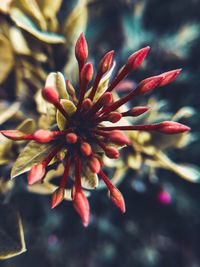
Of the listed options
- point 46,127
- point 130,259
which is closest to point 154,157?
point 46,127

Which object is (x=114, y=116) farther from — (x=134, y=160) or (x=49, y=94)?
(x=134, y=160)

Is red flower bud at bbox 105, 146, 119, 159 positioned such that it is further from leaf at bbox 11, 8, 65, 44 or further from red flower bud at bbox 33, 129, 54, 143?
leaf at bbox 11, 8, 65, 44

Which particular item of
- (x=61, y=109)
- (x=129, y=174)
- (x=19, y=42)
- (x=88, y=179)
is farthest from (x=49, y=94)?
(x=129, y=174)

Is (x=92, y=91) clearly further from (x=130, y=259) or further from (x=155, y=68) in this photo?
(x=130, y=259)

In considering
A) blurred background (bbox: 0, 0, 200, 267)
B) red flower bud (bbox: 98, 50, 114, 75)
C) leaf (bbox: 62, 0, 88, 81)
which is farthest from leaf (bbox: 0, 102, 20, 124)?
red flower bud (bbox: 98, 50, 114, 75)

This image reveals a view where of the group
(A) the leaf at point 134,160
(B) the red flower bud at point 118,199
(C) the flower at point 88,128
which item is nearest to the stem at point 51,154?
(C) the flower at point 88,128
